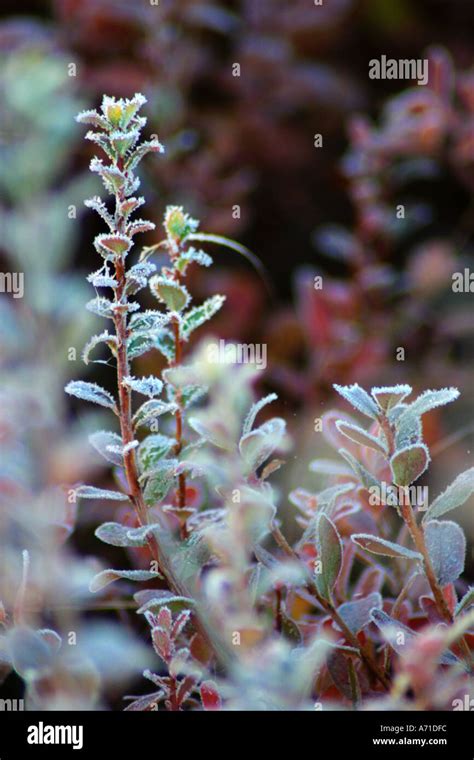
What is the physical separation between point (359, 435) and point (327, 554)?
0.10 meters

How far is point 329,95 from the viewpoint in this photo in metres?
1.74

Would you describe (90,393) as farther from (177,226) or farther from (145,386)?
(177,226)

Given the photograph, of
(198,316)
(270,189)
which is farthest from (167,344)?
(270,189)

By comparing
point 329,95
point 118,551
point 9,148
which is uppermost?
point 329,95

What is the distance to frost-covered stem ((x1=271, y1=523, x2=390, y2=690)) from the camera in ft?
2.26

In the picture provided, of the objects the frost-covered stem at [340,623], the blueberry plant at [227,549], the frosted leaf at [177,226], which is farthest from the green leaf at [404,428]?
the frosted leaf at [177,226]

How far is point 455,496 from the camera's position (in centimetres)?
67

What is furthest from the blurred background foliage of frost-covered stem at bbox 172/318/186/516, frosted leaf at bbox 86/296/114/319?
frosted leaf at bbox 86/296/114/319

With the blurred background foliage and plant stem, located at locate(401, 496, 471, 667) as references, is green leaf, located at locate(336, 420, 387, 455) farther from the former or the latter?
the blurred background foliage

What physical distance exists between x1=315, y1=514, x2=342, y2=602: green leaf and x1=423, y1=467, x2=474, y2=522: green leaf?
71mm

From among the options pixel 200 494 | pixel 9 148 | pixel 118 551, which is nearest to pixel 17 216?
pixel 9 148

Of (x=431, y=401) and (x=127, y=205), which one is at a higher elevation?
(x=127, y=205)
